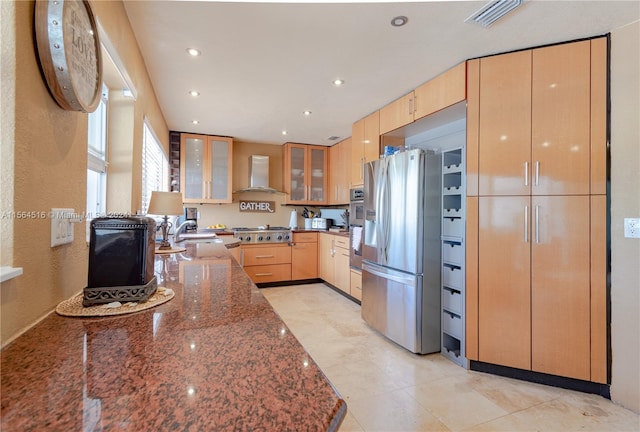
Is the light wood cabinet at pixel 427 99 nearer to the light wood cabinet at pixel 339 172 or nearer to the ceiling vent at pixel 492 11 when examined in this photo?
the ceiling vent at pixel 492 11

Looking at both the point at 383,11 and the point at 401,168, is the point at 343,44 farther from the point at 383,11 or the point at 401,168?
the point at 401,168

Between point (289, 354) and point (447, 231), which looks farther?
point (447, 231)

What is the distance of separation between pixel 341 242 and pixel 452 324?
1.94 m

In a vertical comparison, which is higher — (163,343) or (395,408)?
(163,343)

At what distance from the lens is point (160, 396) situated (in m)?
0.48

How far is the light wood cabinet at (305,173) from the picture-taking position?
492 cm

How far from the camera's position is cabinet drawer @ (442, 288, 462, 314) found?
235 cm

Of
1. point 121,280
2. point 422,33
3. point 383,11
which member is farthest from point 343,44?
point 121,280

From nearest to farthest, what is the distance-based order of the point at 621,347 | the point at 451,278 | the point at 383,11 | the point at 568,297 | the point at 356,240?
the point at 383,11
the point at 621,347
the point at 568,297
the point at 451,278
the point at 356,240

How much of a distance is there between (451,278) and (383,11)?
2021mm

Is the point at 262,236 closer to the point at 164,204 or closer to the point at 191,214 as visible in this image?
the point at 191,214

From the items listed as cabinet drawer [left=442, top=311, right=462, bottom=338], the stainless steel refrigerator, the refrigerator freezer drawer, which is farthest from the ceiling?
cabinet drawer [left=442, top=311, right=462, bottom=338]

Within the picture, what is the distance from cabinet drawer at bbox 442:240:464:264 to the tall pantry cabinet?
122 millimetres

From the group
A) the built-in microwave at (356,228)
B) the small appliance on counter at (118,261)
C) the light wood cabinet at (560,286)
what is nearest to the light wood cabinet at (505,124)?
the light wood cabinet at (560,286)
